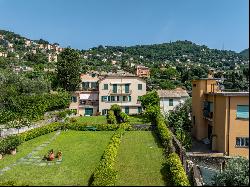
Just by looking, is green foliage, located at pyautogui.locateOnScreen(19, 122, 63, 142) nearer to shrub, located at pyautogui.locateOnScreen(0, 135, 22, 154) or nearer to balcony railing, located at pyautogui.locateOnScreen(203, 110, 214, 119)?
shrub, located at pyautogui.locateOnScreen(0, 135, 22, 154)

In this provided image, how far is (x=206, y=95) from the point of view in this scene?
3312cm

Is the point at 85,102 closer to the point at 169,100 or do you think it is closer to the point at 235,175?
the point at 169,100

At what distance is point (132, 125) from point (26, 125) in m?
12.3

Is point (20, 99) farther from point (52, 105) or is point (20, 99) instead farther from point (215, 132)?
point (215, 132)

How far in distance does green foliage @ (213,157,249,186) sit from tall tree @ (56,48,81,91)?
5180cm

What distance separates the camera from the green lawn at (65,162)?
22048 millimetres

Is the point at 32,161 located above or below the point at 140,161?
below

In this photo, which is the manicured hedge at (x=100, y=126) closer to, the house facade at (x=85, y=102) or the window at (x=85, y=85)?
the house facade at (x=85, y=102)

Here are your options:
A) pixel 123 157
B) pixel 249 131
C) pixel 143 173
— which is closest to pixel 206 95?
pixel 123 157

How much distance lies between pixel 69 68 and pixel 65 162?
39.5 metres

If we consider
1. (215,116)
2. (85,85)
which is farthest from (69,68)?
Answer: (215,116)

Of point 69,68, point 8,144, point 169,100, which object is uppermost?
point 69,68

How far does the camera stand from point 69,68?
6494 centimetres

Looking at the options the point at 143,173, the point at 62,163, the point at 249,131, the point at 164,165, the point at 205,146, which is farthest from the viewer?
the point at 205,146
